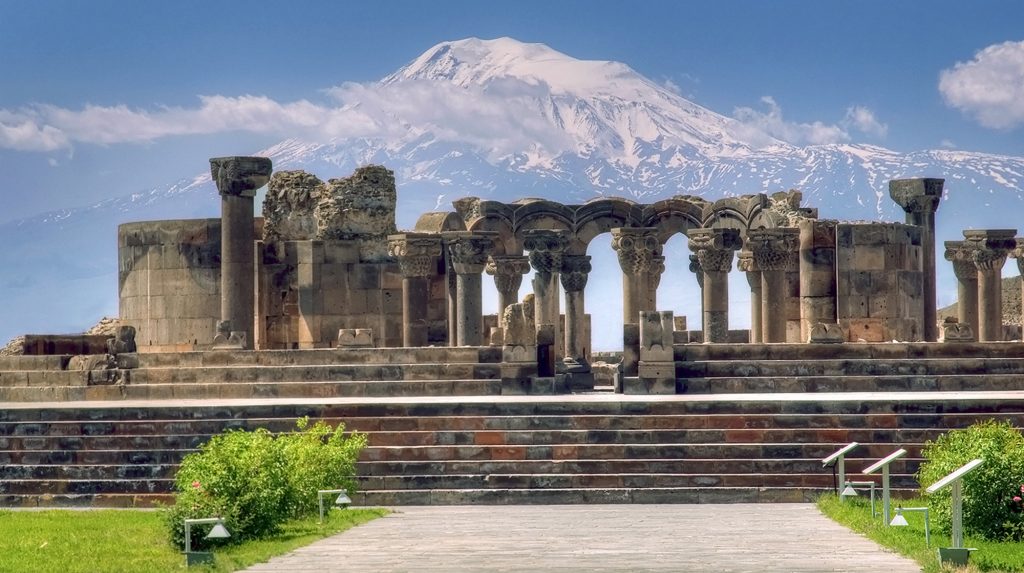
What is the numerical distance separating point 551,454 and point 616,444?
2.95ft

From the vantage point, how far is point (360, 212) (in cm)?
3831

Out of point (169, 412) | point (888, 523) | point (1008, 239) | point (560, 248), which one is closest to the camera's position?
point (888, 523)

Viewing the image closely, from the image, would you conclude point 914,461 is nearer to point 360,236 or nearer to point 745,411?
point 745,411

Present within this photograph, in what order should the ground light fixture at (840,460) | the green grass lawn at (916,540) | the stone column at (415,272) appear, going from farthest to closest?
the stone column at (415,272)
the ground light fixture at (840,460)
the green grass lawn at (916,540)

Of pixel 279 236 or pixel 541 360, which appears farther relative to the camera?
pixel 279 236

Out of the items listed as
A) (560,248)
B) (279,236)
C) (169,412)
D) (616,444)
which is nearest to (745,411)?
(616,444)

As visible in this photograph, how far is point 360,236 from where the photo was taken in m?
38.2

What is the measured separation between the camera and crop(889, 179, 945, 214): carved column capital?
3775 centimetres

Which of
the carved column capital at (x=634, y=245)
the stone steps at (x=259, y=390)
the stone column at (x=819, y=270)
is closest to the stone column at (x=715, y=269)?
the carved column capital at (x=634, y=245)

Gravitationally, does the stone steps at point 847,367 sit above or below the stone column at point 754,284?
below

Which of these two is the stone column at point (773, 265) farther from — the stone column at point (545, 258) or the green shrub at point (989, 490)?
the green shrub at point (989, 490)

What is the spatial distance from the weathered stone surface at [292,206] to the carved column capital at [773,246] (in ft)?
31.6

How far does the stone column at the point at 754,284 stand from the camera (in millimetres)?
38094

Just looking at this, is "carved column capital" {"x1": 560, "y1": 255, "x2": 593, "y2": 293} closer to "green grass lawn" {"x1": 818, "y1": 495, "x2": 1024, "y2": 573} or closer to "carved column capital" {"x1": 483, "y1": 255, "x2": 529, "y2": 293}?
"carved column capital" {"x1": 483, "y1": 255, "x2": 529, "y2": 293}
